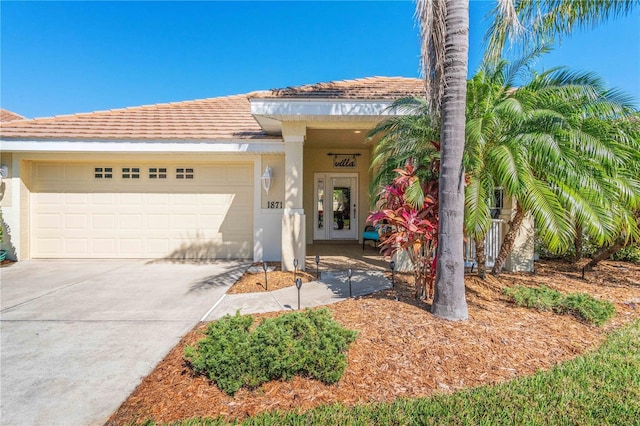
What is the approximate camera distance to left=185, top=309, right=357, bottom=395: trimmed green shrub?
272 centimetres

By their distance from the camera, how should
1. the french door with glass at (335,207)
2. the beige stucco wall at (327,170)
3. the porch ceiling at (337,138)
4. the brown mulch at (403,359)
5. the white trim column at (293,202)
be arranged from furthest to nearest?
1. the french door with glass at (335,207)
2. the beige stucco wall at (327,170)
3. the porch ceiling at (337,138)
4. the white trim column at (293,202)
5. the brown mulch at (403,359)

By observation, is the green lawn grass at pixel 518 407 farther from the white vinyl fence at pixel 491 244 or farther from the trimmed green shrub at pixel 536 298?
the white vinyl fence at pixel 491 244

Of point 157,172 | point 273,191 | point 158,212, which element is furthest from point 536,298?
point 157,172

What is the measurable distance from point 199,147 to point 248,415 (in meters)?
7.34

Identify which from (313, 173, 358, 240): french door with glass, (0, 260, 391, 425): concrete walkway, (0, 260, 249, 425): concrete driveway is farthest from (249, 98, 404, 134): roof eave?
(313, 173, 358, 240): french door with glass

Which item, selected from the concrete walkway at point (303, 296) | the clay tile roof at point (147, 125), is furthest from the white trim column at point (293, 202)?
the clay tile roof at point (147, 125)

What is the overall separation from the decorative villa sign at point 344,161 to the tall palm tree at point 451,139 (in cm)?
790

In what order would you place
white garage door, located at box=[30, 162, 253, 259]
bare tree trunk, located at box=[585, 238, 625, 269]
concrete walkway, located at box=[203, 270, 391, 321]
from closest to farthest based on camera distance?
concrete walkway, located at box=[203, 270, 391, 321] → bare tree trunk, located at box=[585, 238, 625, 269] → white garage door, located at box=[30, 162, 253, 259]

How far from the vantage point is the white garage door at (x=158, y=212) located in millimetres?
8859

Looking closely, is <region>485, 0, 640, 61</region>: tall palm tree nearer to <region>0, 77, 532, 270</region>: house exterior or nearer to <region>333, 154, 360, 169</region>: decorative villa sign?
<region>0, 77, 532, 270</region>: house exterior

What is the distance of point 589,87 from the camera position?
5.07m

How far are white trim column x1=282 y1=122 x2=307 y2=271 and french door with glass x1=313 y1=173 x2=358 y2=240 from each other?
15.6 feet

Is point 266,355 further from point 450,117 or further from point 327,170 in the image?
point 327,170

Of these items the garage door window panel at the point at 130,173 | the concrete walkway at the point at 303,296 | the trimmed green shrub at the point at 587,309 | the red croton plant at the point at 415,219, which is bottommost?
the concrete walkway at the point at 303,296
